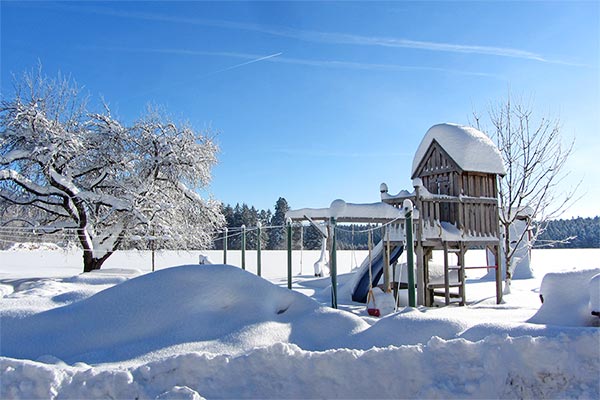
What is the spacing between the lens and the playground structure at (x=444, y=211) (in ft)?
35.6

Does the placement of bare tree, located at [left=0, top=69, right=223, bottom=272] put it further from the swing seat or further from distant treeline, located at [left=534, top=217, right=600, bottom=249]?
distant treeline, located at [left=534, top=217, right=600, bottom=249]

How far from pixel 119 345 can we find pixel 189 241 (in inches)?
497

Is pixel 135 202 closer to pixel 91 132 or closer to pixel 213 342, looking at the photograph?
pixel 91 132

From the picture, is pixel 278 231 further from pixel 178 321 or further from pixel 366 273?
pixel 178 321

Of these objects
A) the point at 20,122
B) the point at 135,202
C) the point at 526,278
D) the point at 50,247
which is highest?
the point at 20,122

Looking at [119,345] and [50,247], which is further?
[50,247]

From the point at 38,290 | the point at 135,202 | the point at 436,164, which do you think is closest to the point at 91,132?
the point at 135,202

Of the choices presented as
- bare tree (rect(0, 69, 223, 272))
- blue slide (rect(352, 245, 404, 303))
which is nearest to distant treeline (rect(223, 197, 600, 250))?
bare tree (rect(0, 69, 223, 272))

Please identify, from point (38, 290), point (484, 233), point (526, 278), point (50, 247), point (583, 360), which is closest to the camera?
point (583, 360)

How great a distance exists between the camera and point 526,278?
70.0 feet

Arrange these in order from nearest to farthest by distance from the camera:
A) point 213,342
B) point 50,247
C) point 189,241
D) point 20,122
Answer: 1. point 213,342
2. point 20,122
3. point 50,247
4. point 189,241

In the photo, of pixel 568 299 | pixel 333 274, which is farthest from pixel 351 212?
pixel 568 299

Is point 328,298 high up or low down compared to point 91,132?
down

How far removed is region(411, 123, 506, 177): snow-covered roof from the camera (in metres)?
11.8
